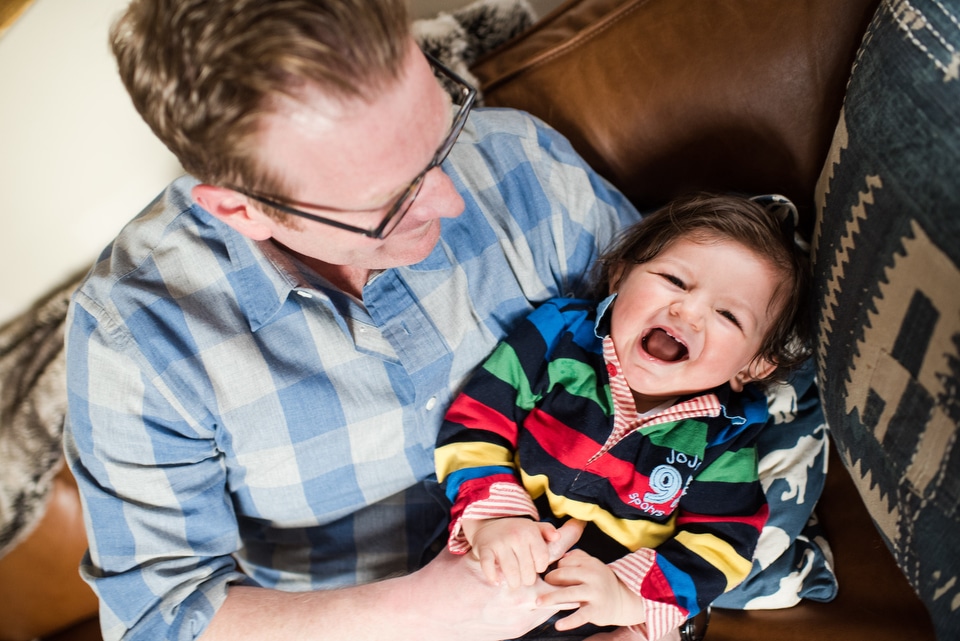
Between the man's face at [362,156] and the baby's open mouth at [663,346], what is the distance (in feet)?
1.46

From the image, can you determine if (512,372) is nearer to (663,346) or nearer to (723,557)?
(663,346)

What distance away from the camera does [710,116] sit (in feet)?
4.00

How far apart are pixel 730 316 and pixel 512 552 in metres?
0.53

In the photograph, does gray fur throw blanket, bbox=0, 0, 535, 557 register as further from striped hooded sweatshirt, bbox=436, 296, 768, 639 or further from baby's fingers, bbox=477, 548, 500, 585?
baby's fingers, bbox=477, 548, 500, 585

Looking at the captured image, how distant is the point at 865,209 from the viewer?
0.90 m

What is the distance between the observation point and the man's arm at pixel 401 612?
42.4 inches

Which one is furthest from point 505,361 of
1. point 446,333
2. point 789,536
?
point 789,536

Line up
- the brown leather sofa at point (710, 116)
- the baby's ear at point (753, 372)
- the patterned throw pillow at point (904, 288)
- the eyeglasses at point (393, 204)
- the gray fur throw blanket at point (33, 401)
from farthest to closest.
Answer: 1. the gray fur throw blanket at point (33, 401)
2. the baby's ear at point (753, 372)
3. the brown leather sofa at point (710, 116)
4. the eyeglasses at point (393, 204)
5. the patterned throw pillow at point (904, 288)

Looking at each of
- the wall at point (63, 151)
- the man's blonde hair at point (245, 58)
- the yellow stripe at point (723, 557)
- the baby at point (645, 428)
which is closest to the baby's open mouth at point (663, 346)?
the baby at point (645, 428)

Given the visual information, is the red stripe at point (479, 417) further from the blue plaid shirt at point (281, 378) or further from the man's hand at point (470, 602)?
the man's hand at point (470, 602)

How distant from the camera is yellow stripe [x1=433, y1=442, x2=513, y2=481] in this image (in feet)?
3.84

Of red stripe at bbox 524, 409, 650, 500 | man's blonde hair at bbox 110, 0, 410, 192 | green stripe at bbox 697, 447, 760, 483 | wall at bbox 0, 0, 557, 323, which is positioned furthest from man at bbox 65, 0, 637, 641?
wall at bbox 0, 0, 557, 323

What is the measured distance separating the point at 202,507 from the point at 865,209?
1091 millimetres

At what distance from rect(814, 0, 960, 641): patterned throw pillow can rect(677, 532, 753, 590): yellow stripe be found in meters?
0.23
